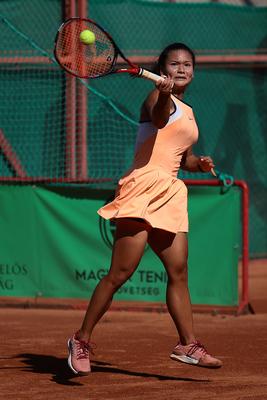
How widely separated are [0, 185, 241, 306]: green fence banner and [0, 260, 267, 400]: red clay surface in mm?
219

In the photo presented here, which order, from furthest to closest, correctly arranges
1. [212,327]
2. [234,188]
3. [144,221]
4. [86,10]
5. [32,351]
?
[86,10] < [234,188] < [212,327] < [32,351] < [144,221]

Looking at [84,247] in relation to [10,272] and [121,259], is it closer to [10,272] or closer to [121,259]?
[10,272]

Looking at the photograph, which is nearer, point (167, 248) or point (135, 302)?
point (167, 248)

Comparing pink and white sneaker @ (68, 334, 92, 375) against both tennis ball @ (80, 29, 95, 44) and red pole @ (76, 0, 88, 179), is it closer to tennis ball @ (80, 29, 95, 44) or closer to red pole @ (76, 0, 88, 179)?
tennis ball @ (80, 29, 95, 44)

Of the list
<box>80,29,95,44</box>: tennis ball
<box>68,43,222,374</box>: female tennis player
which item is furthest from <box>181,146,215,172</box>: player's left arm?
<box>80,29,95,44</box>: tennis ball

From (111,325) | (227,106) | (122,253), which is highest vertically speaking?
(227,106)

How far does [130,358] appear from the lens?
23.6 feet

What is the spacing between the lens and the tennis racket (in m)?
6.22

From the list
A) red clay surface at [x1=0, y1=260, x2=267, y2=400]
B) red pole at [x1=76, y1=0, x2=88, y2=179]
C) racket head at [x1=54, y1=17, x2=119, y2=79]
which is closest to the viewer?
red clay surface at [x1=0, y1=260, x2=267, y2=400]

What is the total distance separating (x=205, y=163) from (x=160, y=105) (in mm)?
697

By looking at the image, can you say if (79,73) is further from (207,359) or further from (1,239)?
(1,239)

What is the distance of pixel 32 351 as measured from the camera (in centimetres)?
750

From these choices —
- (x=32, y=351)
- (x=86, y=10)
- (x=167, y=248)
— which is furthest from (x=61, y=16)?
(x=167, y=248)

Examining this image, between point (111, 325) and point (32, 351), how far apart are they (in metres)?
1.55
